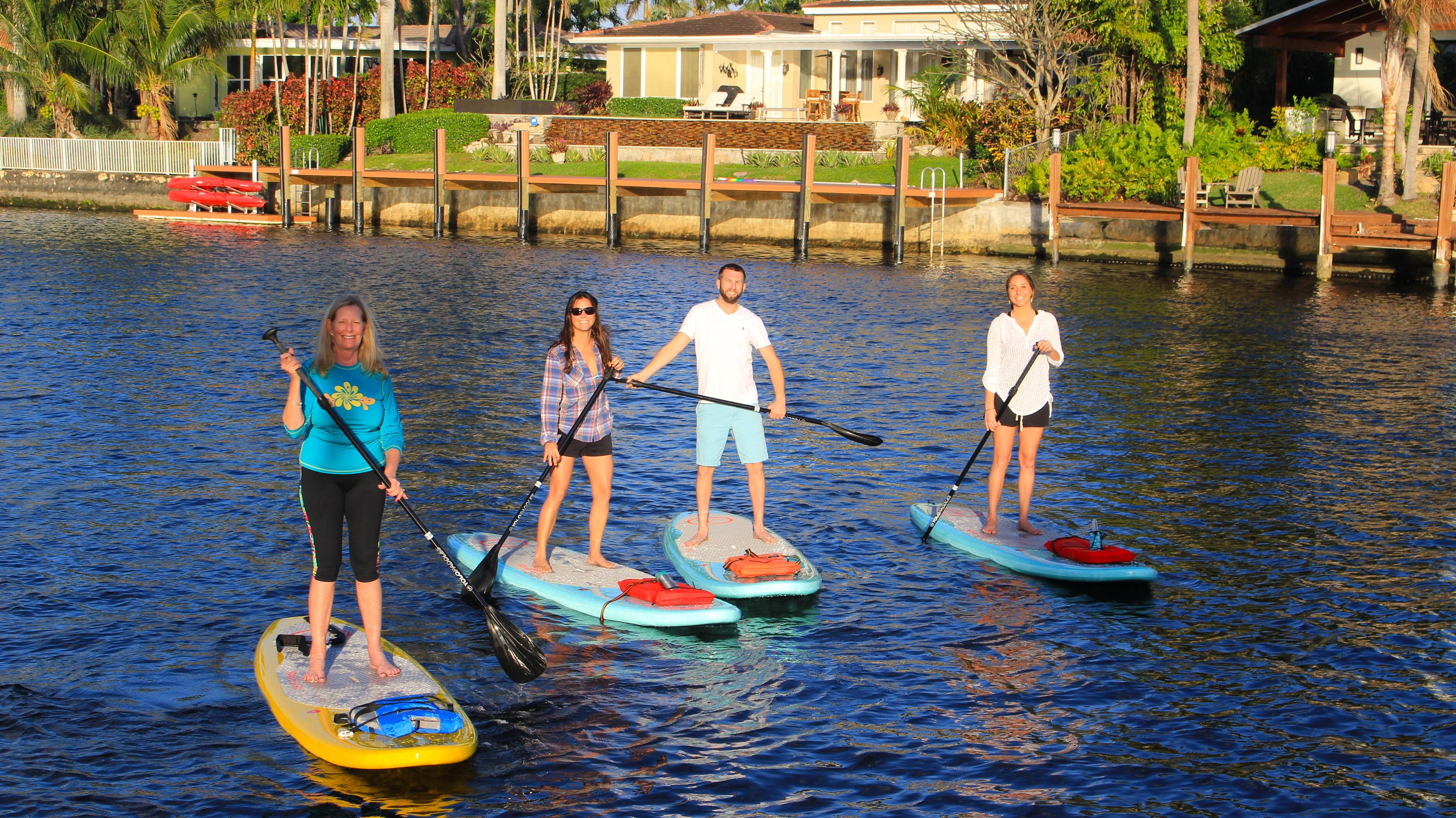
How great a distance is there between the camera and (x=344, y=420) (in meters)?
7.09

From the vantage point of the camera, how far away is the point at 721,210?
39.8m

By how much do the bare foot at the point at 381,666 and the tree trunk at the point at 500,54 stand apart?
145ft

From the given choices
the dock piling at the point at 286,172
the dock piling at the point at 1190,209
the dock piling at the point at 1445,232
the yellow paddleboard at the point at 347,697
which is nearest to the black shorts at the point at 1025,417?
the yellow paddleboard at the point at 347,697

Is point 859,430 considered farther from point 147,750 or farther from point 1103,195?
point 1103,195

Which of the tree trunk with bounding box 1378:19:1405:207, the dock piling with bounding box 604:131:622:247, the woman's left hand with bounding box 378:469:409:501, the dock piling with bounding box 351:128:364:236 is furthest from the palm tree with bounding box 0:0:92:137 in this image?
the woman's left hand with bounding box 378:469:409:501

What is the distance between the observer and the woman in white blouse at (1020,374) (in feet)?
33.1

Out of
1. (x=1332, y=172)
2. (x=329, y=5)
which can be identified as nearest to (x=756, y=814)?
(x=1332, y=172)

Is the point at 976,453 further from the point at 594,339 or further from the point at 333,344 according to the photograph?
the point at 333,344

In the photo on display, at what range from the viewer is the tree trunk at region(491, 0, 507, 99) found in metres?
49.2

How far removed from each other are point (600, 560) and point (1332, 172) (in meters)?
23.8

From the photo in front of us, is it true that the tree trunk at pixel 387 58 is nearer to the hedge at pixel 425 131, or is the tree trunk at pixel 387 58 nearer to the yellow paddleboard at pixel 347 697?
the hedge at pixel 425 131

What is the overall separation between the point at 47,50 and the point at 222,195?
455 inches

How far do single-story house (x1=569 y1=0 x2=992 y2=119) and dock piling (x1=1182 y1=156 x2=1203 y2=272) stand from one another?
48.7 feet

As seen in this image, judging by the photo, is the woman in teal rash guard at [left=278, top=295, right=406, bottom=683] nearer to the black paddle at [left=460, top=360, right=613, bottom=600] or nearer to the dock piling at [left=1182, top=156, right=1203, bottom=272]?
the black paddle at [left=460, top=360, right=613, bottom=600]
